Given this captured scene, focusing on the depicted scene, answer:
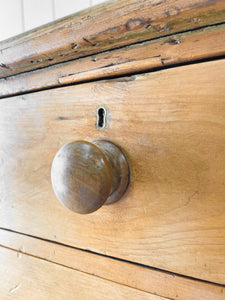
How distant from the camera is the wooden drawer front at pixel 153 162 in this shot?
23 centimetres

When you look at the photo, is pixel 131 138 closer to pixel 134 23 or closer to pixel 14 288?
pixel 134 23

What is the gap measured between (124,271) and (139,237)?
0.04 metres

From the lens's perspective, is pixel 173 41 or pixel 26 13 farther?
pixel 26 13

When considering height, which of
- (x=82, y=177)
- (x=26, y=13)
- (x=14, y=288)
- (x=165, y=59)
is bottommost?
(x=14, y=288)

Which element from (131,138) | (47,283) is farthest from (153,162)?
(47,283)

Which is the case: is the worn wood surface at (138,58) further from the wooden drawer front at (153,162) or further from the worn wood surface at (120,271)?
the worn wood surface at (120,271)

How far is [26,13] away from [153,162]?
73 cm

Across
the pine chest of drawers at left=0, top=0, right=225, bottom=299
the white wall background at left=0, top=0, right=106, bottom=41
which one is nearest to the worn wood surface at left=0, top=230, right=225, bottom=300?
the pine chest of drawers at left=0, top=0, right=225, bottom=299

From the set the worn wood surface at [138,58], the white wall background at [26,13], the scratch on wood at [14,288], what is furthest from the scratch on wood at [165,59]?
the white wall background at [26,13]

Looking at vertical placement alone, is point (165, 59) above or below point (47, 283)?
above

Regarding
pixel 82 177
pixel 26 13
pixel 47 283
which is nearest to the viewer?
pixel 82 177

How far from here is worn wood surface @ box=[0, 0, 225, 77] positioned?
8.1 inches

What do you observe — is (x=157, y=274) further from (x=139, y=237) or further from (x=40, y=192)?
(x=40, y=192)

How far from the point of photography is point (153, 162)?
26 centimetres
